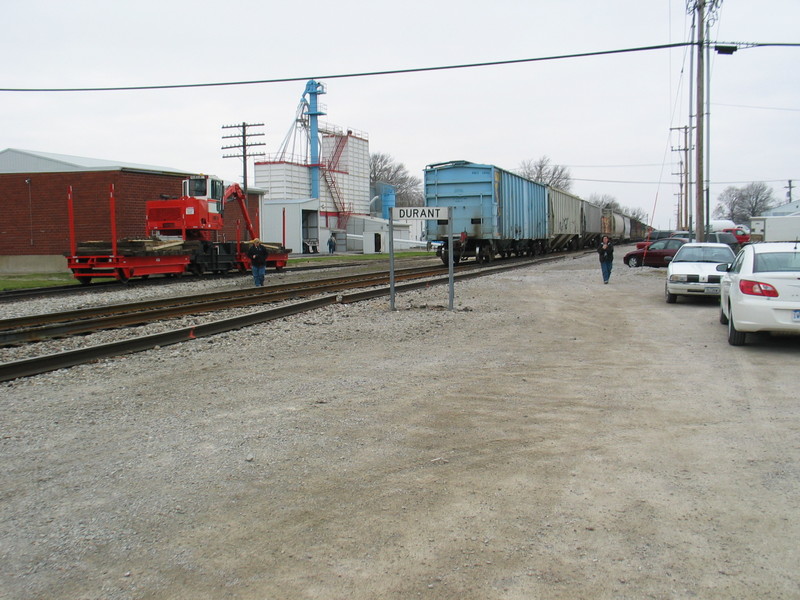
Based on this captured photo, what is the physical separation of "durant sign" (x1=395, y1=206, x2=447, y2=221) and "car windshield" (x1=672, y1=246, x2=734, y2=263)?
6.51 metres

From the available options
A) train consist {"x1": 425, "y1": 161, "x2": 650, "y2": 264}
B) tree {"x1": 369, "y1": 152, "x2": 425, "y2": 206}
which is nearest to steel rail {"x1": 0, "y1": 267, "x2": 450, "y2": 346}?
train consist {"x1": 425, "y1": 161, "x2": 650, "y2": 264}

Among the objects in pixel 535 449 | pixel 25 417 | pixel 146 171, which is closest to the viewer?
pixel 535 449

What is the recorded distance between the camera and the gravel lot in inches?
133

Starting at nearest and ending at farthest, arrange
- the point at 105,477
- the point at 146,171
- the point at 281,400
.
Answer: the point at 105,477 < the point at 281,400 < the point at 146,171

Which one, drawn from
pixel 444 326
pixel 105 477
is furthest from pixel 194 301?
pixel 105 477

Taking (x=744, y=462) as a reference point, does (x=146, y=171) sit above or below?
above

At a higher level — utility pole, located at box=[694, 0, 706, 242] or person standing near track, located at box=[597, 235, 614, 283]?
utility pole, located at box=[694, 0, 706, 242]

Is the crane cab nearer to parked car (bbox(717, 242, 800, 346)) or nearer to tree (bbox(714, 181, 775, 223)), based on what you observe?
parked car (bbox(717, 242, 800, 346))

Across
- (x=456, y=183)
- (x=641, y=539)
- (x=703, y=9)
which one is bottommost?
(x=641, y=539)

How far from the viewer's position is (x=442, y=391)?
7.12 m

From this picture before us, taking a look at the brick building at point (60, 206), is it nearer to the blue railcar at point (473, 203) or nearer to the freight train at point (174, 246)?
the freight train at point (174, 246)

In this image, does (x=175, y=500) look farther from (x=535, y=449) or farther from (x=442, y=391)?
(x=442, y=391)

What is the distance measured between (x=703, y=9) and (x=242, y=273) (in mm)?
20037

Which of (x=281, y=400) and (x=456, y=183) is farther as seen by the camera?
(x=456, y=183)
